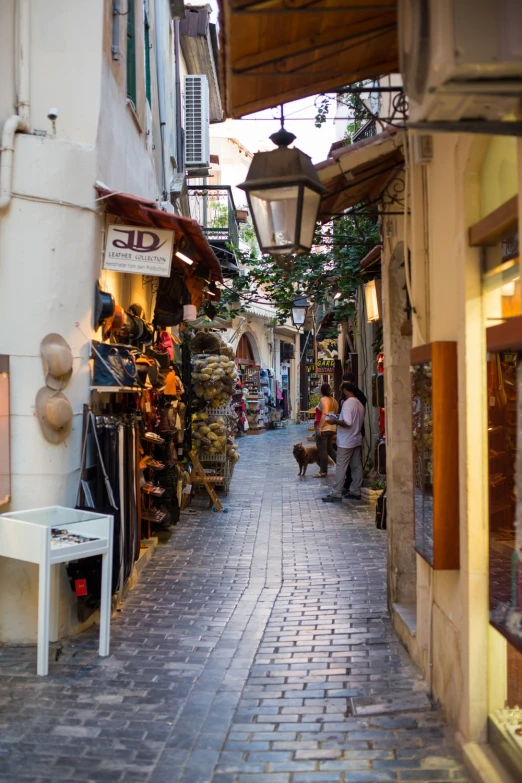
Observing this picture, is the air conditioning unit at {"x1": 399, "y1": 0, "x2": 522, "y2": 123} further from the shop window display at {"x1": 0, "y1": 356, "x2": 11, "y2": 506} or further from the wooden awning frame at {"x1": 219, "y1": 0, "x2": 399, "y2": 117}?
the shop window display at {"x1": 0, "y1": 356, "x2": 11, "y2": 506}

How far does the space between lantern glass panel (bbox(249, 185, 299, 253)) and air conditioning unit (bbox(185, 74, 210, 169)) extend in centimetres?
1281

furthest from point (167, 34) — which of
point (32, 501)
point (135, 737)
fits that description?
point (135, 737)

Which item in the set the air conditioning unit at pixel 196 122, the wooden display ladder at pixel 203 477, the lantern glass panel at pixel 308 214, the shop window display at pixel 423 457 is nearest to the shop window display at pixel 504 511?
the shop window display at pixel 423 457

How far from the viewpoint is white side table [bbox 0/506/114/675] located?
215 inches

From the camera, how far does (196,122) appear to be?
672 inches

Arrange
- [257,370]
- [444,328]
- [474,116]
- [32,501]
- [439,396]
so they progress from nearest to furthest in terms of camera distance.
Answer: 1. [474,116]
2. [439,396]
3. [444,328]
4. [32,501]
5. [257,370]

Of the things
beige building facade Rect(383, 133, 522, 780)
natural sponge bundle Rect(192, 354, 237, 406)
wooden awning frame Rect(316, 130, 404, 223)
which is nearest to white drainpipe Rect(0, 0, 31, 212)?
wooden awning frame Rect(316, 130, 404, 223)

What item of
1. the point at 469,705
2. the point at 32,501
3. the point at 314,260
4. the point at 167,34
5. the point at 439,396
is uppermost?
the point at 167,34

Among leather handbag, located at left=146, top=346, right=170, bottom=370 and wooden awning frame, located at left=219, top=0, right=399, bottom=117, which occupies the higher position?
wooden awning frame, located at left=219, top=0, right=399, bottom=117

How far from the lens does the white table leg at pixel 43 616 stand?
5.44 metres

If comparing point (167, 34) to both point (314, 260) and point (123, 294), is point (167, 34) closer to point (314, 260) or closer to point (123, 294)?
point (314, 260)

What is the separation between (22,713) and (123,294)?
4.99m

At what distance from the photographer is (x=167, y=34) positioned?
13.9 m

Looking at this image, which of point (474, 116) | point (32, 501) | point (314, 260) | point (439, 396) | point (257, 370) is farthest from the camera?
point (257, 370)
